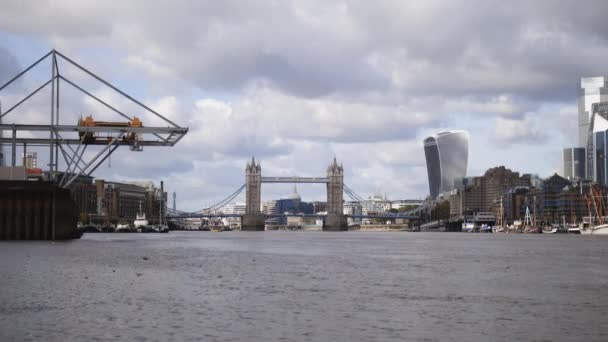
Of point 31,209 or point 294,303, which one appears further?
point 31,209

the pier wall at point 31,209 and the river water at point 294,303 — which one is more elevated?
the pier wall at point 31,209

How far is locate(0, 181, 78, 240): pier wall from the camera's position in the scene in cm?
8912

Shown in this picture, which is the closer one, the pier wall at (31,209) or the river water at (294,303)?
the river water at (294,303)

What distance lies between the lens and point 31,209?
91.4 m

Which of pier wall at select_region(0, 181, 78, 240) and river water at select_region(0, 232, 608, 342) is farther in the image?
pier wall at select_region(0, 181, 78, 240)

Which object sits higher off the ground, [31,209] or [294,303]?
[31,209]

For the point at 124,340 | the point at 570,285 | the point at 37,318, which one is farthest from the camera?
the point at 570,285

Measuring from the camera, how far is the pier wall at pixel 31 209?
89125 millimetres

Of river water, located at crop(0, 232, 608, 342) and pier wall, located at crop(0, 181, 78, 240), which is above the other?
pier wall, located at crop(0, 181, 78, 240)

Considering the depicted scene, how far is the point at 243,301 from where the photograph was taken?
3756cm

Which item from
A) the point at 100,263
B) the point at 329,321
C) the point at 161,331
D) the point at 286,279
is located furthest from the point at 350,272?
the point at 161,331

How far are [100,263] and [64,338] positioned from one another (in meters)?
35.0

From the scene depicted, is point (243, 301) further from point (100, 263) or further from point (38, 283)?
point (100, 263)

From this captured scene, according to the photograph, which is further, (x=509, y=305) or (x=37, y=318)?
(x=509, y=305)
